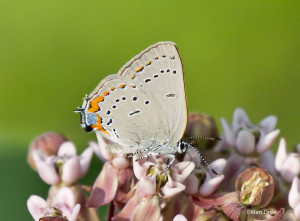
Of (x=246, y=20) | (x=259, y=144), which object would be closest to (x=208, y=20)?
(x=246, y=20)

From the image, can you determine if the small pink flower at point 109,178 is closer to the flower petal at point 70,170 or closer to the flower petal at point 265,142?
the flower petal at point 70,170

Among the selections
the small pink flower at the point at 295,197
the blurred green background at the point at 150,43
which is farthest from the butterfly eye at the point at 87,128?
the blurred green background at the point at 150,43

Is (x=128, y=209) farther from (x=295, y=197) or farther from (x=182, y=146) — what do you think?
(x=295, y=197)

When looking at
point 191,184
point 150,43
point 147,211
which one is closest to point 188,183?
point 191,184

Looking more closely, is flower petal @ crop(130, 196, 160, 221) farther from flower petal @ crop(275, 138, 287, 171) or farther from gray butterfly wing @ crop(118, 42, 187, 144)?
flower petal @ crop(275, 138, 287, 171)

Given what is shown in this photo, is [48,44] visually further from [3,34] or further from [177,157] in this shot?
[177,157]
